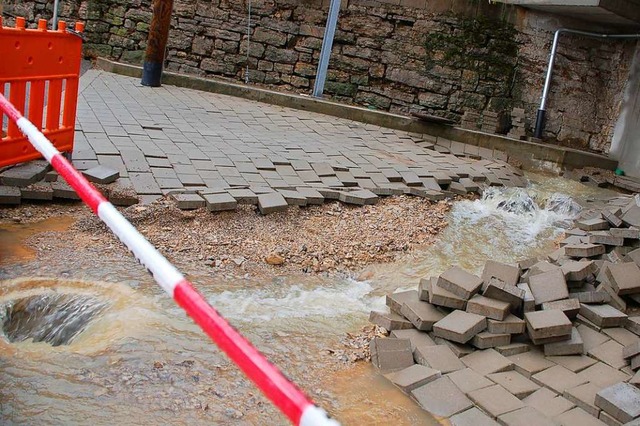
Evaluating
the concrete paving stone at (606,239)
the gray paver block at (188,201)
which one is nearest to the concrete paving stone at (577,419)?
the concrete paving stone at (606,239)

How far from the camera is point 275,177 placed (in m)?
6.29

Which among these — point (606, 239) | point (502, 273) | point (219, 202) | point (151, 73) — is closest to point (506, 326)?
point (502, 273)

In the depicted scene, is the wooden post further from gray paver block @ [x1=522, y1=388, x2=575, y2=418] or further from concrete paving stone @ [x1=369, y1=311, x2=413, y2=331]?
gray paver block @ [x1=522, y1=388, x2=575, y2=418]

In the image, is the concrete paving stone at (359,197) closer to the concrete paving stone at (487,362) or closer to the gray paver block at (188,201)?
the gray paver block at (188,201)

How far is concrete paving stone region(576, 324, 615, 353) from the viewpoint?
401cm

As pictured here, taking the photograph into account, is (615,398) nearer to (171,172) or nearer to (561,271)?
(561,271)

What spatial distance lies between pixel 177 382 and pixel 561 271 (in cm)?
279

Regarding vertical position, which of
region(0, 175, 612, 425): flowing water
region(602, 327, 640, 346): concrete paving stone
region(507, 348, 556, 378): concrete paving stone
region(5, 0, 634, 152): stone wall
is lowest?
region(0, 175, 612, 425): flowing water

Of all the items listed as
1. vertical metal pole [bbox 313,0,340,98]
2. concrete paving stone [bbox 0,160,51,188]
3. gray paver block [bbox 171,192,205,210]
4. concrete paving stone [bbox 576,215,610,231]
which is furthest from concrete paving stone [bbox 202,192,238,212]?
vertical metal pole [bbox 313,0,340,98]

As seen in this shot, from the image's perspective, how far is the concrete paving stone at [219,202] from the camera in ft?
17.3

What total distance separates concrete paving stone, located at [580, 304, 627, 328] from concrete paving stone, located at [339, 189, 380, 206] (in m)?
2.47

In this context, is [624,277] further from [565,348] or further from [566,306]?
[565,348]

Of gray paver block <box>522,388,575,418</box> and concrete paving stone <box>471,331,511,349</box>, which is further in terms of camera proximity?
concrete paving stone <box>471,331,511,349</box>

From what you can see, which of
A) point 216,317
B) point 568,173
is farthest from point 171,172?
Answer: point 568,173
